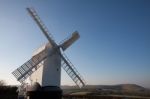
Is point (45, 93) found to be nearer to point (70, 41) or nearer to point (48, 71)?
point (48, 71)

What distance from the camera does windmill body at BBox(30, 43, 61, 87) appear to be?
78.3 feet

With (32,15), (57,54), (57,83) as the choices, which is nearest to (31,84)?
(57,83)

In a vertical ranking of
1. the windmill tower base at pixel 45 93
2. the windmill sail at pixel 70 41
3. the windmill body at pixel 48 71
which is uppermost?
the windmill sail at pixel 70 41

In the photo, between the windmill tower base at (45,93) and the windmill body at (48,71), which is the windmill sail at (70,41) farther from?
the windmill tower base at (45,93)

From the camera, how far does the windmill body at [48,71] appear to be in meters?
23.9

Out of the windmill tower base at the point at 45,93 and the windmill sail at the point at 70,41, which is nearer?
the windmill tower base at the point at 45,93

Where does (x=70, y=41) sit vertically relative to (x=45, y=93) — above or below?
above

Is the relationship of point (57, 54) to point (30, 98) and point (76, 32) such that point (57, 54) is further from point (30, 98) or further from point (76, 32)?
point (30, 98)

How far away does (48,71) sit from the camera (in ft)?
79.6

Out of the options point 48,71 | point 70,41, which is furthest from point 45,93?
point 70,41

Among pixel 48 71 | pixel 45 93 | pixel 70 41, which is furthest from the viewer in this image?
pixel 70 41

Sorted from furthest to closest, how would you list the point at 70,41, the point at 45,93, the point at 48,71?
the point at 70,41 → the point at 48,71 → the point at 45,93

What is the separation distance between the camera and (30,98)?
78.5 feet

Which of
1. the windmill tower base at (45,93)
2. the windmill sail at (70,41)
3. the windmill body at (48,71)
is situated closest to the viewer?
the windmill tower base at (45,93)
